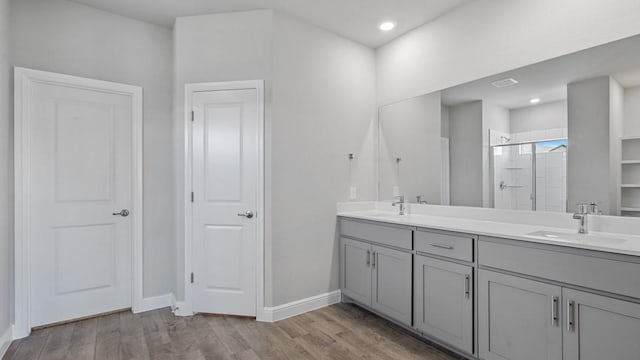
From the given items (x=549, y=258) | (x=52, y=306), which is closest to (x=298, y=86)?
(x=549, y=258)

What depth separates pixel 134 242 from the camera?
2926 mm

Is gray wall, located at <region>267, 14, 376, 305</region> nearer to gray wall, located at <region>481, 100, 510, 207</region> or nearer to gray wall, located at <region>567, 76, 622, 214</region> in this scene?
gray wall, located at <region>481, 100, 510, 207</region>

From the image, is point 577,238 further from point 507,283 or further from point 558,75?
point 558,75

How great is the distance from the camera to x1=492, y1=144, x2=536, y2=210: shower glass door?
2256 mm

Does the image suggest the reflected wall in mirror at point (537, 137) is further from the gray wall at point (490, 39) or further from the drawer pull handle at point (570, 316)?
the drawer pull handle at point (570, 316)

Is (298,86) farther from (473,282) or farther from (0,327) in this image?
(0,327)

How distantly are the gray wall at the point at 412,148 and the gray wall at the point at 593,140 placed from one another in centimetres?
100

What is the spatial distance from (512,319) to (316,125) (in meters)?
2.18

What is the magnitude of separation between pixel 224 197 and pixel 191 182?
1.11 ft

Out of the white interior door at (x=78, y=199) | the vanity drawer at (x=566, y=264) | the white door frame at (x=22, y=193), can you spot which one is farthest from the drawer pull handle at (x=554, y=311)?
the white door frame at (x=22, y=193)

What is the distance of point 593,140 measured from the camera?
195 cm

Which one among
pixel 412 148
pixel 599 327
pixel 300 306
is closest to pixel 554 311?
pixel 599 327

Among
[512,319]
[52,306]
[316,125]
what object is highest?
[316,125]

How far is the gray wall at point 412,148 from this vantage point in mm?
2912
